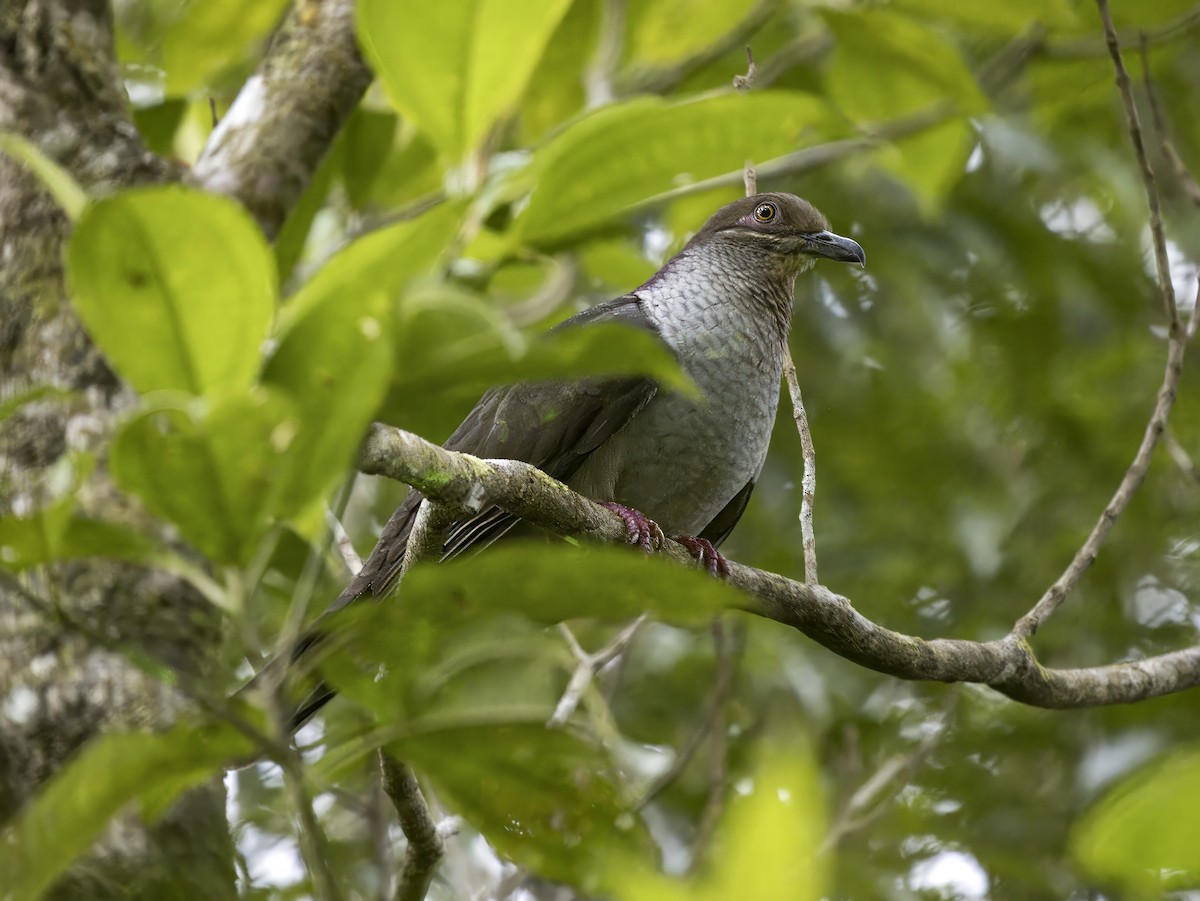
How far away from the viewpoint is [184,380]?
48.3 inches

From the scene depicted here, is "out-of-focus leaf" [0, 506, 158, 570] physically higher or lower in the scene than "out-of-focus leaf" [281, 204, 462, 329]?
lower

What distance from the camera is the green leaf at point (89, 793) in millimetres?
1135

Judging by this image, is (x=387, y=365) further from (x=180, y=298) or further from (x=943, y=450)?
(x=943, y=450)

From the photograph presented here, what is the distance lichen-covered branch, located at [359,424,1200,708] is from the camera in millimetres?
2098

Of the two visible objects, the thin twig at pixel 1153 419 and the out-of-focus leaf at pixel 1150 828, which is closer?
the out-of-focus leaf at pixel 1150 828

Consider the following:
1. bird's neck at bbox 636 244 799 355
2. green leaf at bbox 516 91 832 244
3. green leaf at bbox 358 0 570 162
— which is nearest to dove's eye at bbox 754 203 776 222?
bird's neck at bbox 636 244 799 355

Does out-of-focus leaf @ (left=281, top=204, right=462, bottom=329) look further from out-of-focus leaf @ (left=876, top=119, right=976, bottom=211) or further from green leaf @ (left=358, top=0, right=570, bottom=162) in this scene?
out-of-focus leaf @ (left=876, top=119, right=976, bottom=211)

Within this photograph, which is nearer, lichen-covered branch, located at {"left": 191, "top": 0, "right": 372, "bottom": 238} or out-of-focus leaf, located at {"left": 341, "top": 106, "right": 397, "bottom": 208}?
lichen-covered branch, located at {"left": 191, "top": 0, "right": 372, "bottom": 238}

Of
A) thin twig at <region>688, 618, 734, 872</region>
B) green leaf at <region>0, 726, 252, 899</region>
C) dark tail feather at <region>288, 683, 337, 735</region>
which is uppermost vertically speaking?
green leaf at <region>0, 726, 252, 899</region>

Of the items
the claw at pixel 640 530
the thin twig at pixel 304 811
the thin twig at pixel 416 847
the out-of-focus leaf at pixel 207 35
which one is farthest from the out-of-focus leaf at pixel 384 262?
the out-of-focus leaf at pixel 207 35

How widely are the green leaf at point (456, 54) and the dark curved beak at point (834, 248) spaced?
10.4 feet

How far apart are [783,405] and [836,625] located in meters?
2.75

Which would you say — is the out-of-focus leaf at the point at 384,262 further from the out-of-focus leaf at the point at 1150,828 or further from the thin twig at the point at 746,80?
the thin twig at the point at 746,80

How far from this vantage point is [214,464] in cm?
117
